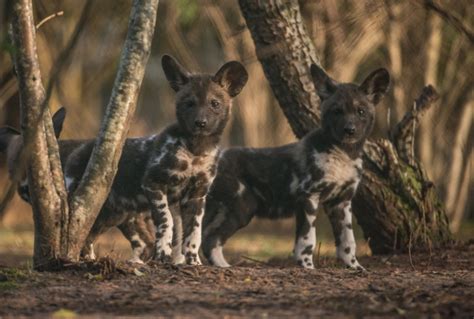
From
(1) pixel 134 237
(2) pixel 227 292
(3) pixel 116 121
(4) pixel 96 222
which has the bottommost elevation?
(2) pixel 227 292

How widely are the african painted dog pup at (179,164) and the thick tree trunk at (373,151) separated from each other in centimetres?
104

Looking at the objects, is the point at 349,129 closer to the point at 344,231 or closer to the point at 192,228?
the point at 344,231

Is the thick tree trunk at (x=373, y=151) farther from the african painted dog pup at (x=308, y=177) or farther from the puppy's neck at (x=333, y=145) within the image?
the puppy's neck at (x=333, y=145)

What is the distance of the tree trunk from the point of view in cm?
680

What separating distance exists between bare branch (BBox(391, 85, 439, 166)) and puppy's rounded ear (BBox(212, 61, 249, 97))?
2273 mm

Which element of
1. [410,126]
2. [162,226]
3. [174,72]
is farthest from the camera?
[410,126]

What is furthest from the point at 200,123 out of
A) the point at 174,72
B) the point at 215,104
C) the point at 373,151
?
the point at 373,151

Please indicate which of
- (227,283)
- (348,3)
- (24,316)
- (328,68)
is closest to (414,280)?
(227,283)

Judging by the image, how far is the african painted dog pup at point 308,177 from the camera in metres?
9.08

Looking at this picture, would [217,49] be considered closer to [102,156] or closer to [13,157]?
[13,157]

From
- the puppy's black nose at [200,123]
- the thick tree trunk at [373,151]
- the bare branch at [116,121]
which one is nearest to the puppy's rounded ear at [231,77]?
the puppy's black nose at [200,123]

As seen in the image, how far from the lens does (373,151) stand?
10.2m

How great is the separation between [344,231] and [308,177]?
0.61 meters

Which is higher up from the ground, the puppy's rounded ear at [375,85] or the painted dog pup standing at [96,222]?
the puppy's rounded ear at [375,85]
